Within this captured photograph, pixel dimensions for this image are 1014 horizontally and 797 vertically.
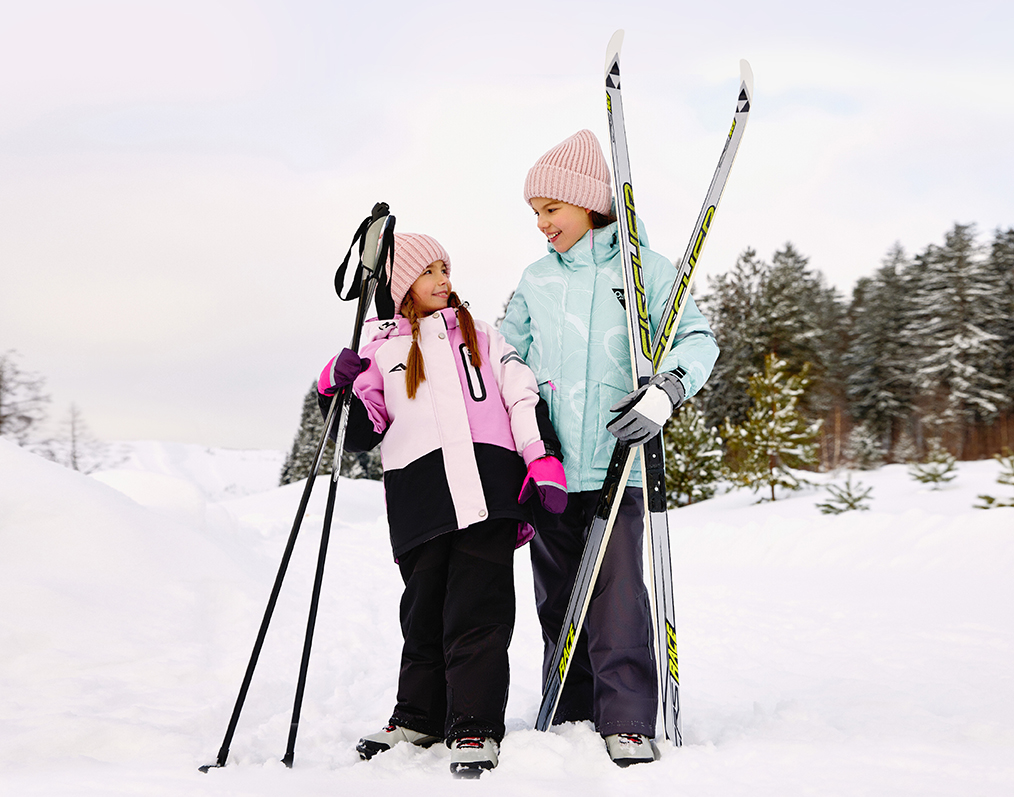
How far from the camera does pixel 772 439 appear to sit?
44.1 feet

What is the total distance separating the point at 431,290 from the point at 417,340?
23cm

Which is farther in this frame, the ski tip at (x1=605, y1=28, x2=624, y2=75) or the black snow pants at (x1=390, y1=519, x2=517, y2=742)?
the ski tip at (x1=605, y1=28, x2=624, y2=75)

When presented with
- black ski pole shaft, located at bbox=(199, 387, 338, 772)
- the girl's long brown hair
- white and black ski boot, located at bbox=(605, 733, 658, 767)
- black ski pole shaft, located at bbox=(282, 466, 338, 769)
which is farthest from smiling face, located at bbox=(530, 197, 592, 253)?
white and black ski boot, located at bbox=(605, 733, 658, 767)

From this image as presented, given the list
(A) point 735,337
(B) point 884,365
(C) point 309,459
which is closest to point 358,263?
(A) point 735,337

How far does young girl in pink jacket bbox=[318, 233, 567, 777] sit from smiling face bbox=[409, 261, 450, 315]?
1.7 inches

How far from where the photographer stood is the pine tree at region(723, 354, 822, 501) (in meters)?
13.4

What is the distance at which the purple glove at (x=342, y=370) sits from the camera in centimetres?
222

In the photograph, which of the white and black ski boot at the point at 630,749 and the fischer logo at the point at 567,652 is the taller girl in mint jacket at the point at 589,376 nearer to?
the fischer logo at the point at 567,652

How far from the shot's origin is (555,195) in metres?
2.50

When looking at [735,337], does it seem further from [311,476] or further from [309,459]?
[311,476]

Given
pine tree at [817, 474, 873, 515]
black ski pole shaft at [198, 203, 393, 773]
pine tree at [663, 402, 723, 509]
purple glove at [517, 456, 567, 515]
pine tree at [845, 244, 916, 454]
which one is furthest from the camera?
pine tree at [845, 244, 916, 454]

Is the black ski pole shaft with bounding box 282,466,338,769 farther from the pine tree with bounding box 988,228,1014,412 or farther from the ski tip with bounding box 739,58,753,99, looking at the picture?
the pine tree with bounding box 988,228,1014,412

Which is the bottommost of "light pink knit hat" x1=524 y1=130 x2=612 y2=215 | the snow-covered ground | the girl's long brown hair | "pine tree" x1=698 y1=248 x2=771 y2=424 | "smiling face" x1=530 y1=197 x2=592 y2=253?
the snow-covered ground

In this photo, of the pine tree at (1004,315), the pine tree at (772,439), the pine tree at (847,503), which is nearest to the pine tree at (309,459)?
the pine tree at (772,439)
